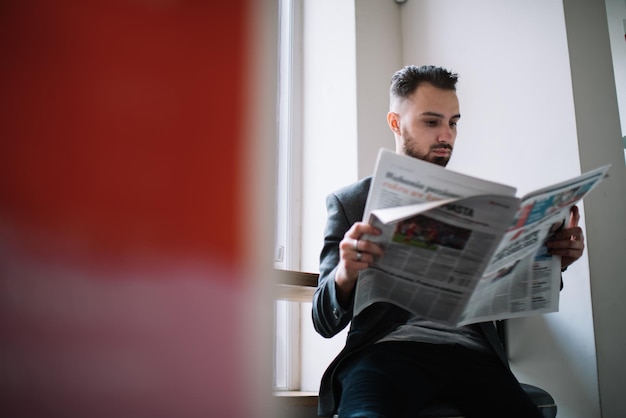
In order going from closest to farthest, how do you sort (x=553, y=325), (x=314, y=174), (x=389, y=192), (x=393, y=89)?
(x=389, y=192) < (x=393, y=89) < (x=553, y=325) < (x=314, y=174)

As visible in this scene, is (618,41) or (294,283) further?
(618,41)

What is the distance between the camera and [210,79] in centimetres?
34

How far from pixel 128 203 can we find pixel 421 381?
29.5 inches

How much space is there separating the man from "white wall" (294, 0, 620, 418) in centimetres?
47

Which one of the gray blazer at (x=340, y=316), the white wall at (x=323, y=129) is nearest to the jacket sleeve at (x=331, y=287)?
the gray blazer at (x=340, y=316)

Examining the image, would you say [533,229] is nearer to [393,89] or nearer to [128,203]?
[393,89]

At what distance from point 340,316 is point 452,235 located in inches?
10.7

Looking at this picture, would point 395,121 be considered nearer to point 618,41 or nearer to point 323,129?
point 323,129

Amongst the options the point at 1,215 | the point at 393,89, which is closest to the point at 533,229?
the point at 393,89

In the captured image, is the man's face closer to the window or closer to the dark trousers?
the dark trousers

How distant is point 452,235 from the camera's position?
0.82 meters

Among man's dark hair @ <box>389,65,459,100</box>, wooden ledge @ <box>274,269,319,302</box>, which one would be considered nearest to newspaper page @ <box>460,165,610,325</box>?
man's dark hair @ <box>389,65,459,100</box>

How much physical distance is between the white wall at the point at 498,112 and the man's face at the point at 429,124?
414 millimetres

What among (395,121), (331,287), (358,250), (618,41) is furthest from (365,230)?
(618,41)
